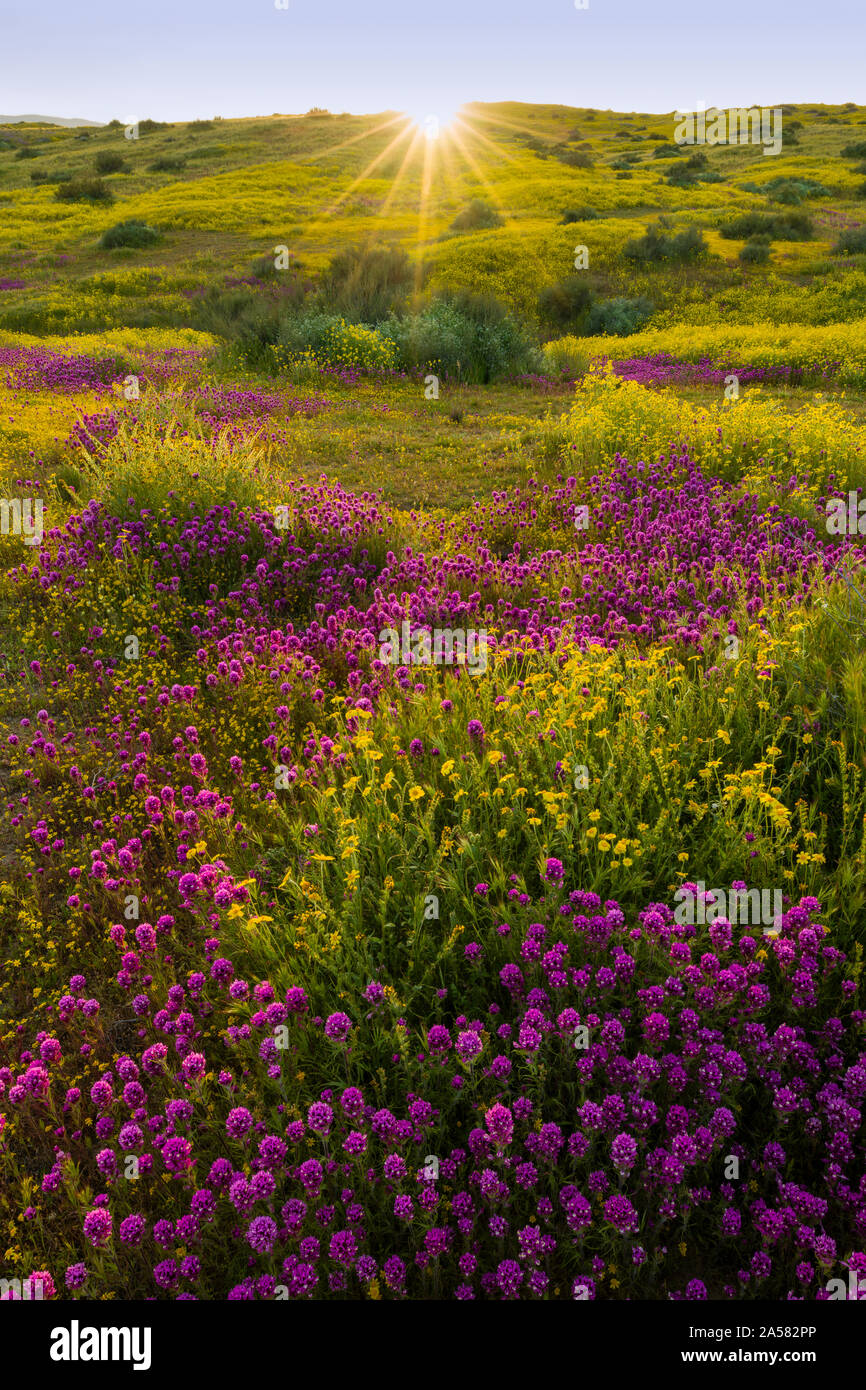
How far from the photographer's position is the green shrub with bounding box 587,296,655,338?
72.3ft

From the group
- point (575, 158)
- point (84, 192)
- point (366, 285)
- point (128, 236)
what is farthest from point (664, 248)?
point (84, 192)

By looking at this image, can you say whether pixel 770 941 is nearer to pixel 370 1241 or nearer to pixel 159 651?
pixel 370 1241

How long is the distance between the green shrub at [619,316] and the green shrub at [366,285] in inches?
226

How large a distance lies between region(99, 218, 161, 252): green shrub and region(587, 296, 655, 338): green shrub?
2403 cm

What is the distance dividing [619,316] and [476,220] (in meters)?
15.4

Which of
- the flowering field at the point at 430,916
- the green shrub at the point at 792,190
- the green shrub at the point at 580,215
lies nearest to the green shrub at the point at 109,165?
the green shrub at the point at 580,215

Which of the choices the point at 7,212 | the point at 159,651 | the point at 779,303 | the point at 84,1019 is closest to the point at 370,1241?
the point at 84,1019

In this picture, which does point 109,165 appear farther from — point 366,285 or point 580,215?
point 366,285

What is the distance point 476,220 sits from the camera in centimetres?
3347

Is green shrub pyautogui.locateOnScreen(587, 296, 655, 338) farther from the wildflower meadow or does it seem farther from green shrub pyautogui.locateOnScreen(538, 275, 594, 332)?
the wildflower meadow

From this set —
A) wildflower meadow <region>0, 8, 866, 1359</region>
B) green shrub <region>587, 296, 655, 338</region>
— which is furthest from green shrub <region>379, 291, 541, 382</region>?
wildflower meadow <region>0, 8, 866, 1359</region>

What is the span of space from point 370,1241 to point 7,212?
54.0 metres

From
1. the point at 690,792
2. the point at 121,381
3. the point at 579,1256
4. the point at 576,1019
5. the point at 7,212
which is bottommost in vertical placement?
the point at 579,1256
